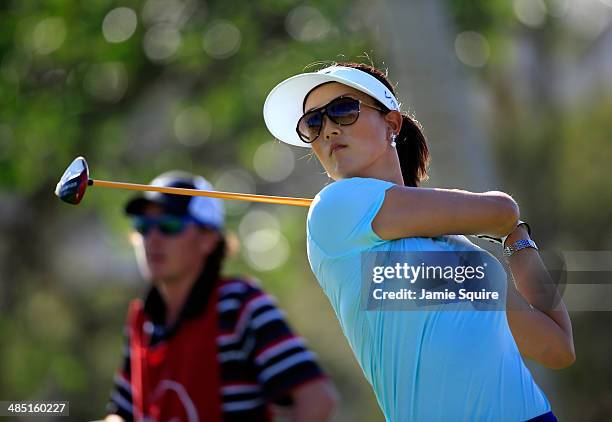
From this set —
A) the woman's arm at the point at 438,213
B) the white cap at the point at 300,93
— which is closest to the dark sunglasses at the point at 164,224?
the white cap at the point at 300,93

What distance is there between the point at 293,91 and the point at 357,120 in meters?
0.27

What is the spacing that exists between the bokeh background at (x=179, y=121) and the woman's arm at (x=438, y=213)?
5.91 meters

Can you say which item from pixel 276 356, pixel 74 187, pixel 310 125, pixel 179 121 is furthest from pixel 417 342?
pixel 179 121

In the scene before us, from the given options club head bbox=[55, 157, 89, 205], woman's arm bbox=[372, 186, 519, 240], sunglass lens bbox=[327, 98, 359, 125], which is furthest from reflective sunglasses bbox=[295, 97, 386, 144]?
club head bbox=[55, 157, 89, 205]

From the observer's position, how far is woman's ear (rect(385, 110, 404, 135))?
322 centimetres

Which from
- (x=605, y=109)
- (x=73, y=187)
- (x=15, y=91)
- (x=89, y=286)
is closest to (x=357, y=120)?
(x=73, y=187)

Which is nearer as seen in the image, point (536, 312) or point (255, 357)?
point (536, 312)

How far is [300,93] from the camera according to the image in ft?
10.8

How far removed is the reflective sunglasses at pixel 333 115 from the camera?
3.10 meters

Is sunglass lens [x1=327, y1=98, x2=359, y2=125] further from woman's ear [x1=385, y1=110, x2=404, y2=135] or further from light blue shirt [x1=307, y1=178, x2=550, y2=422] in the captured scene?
light blue shirt [x1=307, y1=178, x2=550, y2=422]

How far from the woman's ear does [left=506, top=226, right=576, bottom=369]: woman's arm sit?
0.51 metres

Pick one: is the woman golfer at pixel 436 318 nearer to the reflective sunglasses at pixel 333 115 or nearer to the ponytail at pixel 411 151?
the reflective sunglasses at pixel 333 115

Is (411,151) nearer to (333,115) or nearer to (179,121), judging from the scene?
(333,115)

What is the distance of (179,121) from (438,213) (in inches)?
370
